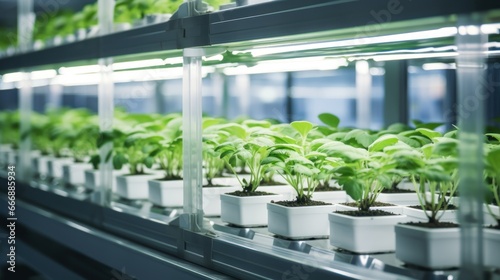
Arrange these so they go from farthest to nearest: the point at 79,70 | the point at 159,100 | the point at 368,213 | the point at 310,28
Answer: the point at 159,100 → the point at 79,70 → the point at 368,213 → the point at 310,28

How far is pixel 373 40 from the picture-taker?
4.26 ft

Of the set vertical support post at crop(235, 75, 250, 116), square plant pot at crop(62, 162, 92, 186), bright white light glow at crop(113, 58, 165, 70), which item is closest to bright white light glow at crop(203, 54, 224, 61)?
bright white light glow at crop(113, 58, 165, 70)

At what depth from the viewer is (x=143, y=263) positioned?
1.73 m

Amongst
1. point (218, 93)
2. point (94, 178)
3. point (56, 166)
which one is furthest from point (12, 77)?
point (218, 93)

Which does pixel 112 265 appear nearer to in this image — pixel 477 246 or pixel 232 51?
pixel 232 51

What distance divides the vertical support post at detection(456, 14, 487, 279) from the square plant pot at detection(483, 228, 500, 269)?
6cm

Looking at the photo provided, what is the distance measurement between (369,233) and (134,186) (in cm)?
115

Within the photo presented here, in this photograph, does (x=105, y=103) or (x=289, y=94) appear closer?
(x=105, y=103)

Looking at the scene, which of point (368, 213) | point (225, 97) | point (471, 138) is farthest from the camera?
point (225, 97)

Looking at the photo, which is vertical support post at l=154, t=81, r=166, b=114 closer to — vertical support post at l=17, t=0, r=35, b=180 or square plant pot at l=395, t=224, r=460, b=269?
vertical support post at l=17, t=0, r=35, b=180

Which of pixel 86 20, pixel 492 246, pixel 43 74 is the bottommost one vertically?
pixel 492 246

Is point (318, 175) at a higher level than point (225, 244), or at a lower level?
higher

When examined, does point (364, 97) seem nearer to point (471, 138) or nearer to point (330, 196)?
point (330, 196)

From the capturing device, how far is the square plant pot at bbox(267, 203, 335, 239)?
1464 mm
